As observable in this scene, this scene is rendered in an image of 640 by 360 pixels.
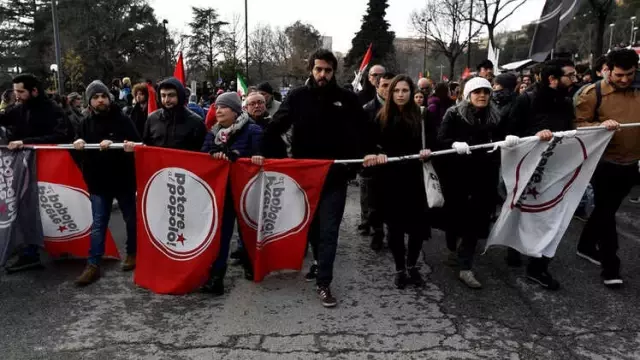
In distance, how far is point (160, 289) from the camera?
4.45 m

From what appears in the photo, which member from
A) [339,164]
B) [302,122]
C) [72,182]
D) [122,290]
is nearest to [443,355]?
[339,164]

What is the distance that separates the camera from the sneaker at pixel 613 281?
14.6 ft

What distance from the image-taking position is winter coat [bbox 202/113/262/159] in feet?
15.3

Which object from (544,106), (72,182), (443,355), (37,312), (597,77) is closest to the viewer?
(443,355)

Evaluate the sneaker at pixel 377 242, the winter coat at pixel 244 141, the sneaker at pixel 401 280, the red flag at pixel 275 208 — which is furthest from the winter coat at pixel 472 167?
the winter coat at pixel 244 141

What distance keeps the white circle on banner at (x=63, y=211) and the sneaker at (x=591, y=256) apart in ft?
17.1

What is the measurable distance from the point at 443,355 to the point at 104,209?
137 inches

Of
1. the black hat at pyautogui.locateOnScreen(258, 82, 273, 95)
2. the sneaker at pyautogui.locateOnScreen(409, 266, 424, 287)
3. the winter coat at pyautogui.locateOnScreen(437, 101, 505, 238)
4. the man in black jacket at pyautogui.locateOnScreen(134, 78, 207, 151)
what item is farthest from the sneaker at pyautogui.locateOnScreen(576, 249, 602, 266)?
the black hat at pyautogui.locateOnScreen(258, 82, 273, 95)

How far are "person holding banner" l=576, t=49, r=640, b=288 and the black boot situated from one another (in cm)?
348

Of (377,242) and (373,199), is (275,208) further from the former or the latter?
(377,242)

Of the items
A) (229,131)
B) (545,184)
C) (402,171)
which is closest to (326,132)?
(402,171)

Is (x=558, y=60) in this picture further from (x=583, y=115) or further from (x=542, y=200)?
(x=542, y=200)

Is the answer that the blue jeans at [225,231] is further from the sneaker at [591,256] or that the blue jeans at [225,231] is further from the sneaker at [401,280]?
the sneaker at [591,256]

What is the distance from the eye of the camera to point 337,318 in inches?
156
